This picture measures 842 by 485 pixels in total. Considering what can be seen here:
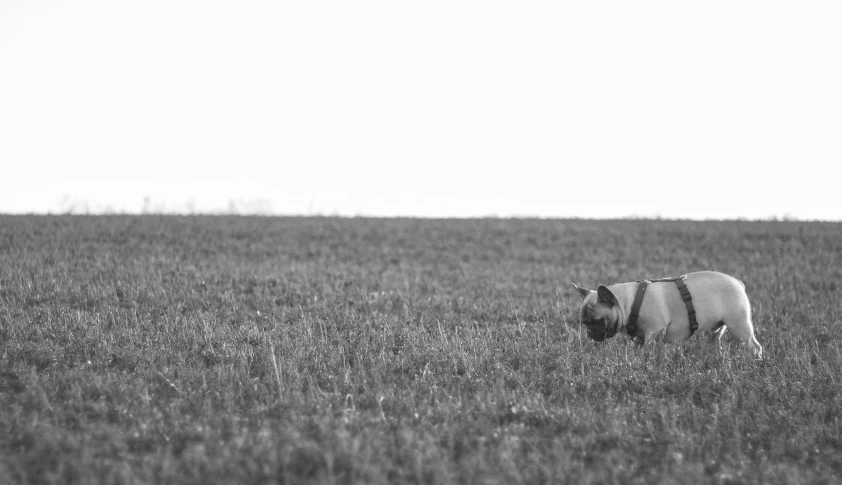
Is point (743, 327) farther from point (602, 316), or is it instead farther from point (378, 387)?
point (378, 387)

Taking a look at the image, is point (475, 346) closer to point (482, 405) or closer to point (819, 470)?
point (482, 405)

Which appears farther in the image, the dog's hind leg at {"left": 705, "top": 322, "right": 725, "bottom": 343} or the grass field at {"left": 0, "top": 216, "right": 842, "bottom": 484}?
the dog's hind leg at {"left": 705, "top": 322, "right": 725, "bottom": 343}

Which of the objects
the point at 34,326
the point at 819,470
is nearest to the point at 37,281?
the point at 34,326

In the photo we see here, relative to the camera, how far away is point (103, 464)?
12.7ft

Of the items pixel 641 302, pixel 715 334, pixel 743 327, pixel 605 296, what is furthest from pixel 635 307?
pixel 715 334

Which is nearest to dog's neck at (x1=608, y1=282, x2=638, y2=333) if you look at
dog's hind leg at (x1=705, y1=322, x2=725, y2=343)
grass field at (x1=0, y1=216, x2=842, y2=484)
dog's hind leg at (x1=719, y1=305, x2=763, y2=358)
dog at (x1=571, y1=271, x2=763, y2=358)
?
dog at (x1=571, y1=271, x2=763, y2=358)

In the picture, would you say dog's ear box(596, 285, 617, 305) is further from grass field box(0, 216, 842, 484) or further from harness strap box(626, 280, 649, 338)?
grass field box(0, 216, 842, 484)

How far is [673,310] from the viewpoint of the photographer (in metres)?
7.89

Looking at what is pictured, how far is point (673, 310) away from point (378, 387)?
4.55m

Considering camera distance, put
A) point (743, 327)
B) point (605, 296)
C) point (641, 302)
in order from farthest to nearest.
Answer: point (641, 302), point (605, 296), point (743, 327)

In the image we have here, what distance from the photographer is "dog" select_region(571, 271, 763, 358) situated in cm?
769

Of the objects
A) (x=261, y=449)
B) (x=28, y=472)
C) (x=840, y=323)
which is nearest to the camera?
(x=28, y=472)

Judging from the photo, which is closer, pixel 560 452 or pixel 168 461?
pixel 168 461

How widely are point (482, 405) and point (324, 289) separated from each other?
7557mm
